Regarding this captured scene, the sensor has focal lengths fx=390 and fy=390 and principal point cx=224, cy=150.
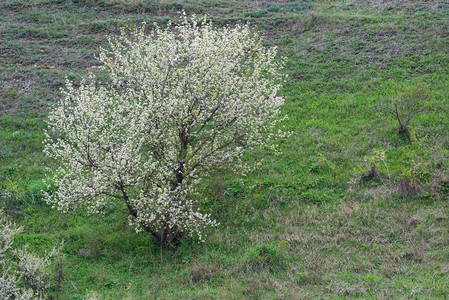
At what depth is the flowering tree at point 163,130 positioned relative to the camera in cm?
1177

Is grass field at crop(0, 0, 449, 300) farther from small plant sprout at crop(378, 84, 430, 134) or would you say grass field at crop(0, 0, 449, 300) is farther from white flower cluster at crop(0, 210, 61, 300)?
white flower cluster at crop(0, 210, 61, 300)

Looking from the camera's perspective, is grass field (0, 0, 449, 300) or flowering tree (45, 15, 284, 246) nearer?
grass field (0, 0, 449, 300)

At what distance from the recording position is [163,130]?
1222 centimetres

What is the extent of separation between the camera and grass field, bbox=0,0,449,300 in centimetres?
1107

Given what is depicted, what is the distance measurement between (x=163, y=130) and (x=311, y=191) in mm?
6262

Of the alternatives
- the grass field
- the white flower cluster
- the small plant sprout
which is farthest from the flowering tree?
the small plant sprout

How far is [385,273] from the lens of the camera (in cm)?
1052

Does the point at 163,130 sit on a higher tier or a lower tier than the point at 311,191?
higher

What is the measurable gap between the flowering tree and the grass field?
1.60m

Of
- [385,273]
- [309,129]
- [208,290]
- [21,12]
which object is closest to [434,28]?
[309,129]

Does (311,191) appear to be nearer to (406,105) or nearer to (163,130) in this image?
(163,130)

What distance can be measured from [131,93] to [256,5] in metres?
23.0

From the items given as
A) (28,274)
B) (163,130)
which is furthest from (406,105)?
(28,274)

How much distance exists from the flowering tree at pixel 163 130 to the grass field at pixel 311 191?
160 cm
